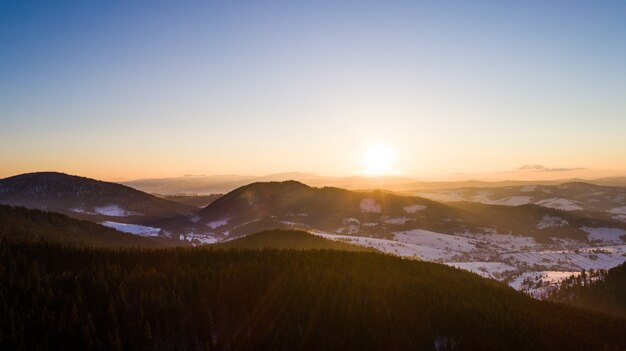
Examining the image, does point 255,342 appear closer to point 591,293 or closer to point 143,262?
point 143,262

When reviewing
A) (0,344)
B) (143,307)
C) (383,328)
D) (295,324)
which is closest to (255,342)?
(295,324)

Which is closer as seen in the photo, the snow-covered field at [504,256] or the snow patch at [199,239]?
the snow-covered field at [504,256]

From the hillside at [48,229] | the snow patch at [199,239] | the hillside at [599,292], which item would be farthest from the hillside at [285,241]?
the snow patch at [199,239]

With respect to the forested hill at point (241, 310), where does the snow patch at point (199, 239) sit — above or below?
below

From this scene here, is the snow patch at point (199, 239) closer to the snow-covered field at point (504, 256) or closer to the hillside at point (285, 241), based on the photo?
the snow-covered field at point (504, 256)

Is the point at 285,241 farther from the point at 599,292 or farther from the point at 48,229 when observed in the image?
the point at 599,292

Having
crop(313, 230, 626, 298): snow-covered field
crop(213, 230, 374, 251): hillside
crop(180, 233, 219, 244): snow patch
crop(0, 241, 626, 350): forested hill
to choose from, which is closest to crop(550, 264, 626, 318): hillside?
crop(313, 230, 626, 298): snow-covered field
